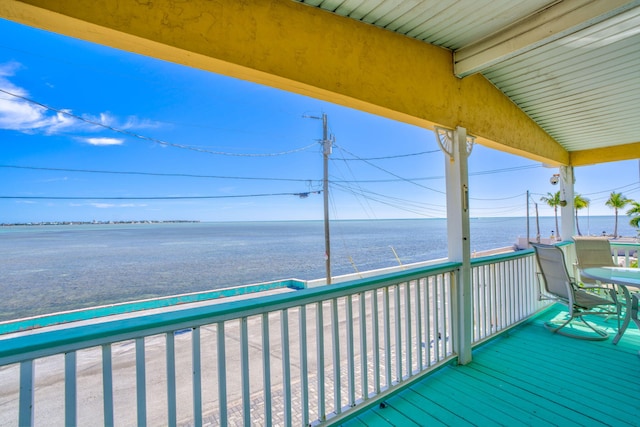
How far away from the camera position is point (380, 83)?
204 centimetres

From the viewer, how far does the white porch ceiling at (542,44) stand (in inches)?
73.6

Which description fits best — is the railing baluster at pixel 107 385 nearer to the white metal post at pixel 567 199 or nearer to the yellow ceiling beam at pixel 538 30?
the yellow ceiling beam at pixel 538 30

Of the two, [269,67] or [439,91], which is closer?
[269,67]

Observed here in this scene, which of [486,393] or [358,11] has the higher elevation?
[358,11]

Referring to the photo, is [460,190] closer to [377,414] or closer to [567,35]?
[567,35]

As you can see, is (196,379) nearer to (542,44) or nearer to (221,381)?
(221,381)

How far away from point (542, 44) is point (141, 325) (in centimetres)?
292

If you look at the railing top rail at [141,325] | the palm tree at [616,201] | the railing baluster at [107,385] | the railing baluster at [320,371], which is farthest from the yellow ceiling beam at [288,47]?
the palm tree at [616,201]

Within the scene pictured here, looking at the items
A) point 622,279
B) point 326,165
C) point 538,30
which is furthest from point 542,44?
point 326,165

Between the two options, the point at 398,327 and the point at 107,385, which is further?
the point at 398,327

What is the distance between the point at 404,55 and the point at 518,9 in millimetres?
760

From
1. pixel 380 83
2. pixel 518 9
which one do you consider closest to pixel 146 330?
pixel 380 83

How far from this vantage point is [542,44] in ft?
6.75

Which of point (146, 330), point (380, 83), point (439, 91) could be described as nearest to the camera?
point (146, 330)
